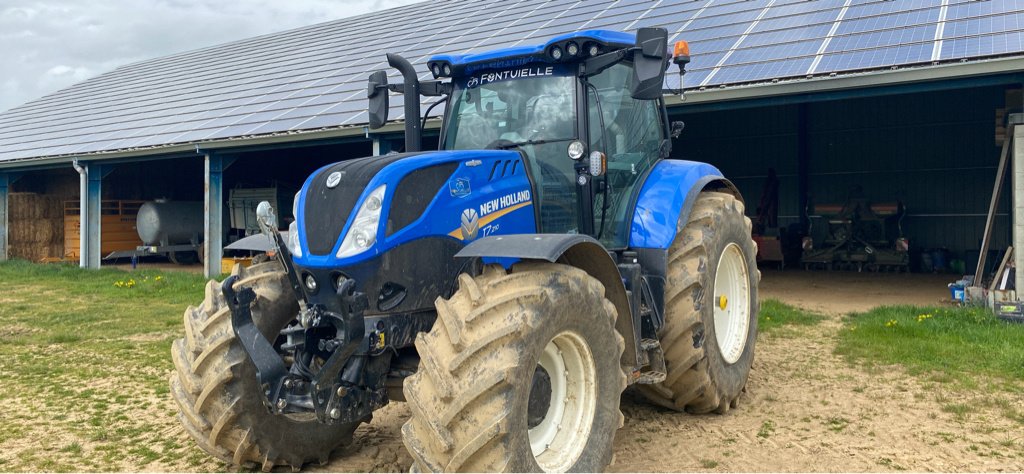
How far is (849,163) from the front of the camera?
60.2 feet

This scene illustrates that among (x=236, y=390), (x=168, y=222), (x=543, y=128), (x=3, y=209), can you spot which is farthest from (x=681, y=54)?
(x=3, y=209)

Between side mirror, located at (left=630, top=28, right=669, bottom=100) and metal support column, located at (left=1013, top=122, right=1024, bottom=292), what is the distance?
257 inches

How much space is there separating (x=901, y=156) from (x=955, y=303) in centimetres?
817

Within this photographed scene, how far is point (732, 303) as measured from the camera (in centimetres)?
587

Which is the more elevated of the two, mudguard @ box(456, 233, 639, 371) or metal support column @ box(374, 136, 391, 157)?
metal support column @ box(374, 136, 391, 157)

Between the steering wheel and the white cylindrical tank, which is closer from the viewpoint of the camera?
the steering wheel

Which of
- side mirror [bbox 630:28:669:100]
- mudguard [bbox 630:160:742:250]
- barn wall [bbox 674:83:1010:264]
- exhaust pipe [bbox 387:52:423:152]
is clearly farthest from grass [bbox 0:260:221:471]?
barn wall [bbox 674:83:1010:264]

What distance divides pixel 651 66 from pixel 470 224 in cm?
131

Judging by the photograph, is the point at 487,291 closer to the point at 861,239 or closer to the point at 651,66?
the point at 651,66

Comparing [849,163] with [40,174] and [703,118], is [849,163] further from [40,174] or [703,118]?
[40,174]

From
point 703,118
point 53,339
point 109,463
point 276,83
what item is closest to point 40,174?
point 276,83

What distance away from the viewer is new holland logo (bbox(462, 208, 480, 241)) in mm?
Result: 3994

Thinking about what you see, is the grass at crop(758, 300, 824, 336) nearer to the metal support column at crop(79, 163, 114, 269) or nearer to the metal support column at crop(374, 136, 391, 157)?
the metal support column at crop(374, 136, 391, 157)

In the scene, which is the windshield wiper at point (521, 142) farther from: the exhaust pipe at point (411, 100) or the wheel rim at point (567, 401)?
the wheel rim at point (567, 401)
